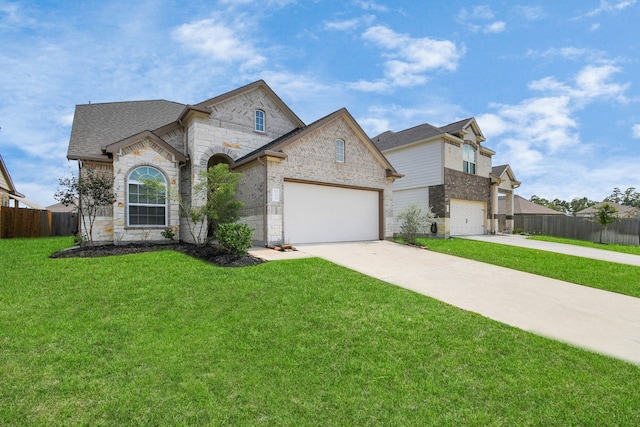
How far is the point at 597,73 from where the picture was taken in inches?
452

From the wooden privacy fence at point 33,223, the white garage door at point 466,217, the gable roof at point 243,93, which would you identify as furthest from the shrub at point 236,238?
the white garage door at point 466,217

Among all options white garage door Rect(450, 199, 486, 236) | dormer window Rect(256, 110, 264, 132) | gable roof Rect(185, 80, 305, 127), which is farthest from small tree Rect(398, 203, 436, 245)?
dormer window Rect(256, 110, 264, 132)

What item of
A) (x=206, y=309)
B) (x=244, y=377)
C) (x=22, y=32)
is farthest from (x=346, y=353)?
(x=22, y=32)

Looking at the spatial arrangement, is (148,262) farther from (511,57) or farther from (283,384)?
(511,57)

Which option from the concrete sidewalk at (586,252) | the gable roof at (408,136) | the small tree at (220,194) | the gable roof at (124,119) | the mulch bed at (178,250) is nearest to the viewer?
the mulch bed at (178,250)

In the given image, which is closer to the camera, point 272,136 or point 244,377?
point 244,377

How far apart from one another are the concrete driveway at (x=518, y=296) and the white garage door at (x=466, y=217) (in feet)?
31.1

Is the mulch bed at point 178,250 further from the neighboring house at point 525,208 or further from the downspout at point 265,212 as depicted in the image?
the neighboring house at point 525,208

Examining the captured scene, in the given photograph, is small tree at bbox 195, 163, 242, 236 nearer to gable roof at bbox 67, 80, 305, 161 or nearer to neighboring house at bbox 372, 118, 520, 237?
gable roof at bbox 67, 80, 305, 161

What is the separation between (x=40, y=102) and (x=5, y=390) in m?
12.1

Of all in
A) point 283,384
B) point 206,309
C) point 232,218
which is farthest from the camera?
point 232,218

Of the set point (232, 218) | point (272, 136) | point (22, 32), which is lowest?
point (232, 218)

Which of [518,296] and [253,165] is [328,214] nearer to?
[253,165]

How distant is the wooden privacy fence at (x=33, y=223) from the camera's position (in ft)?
54.3
